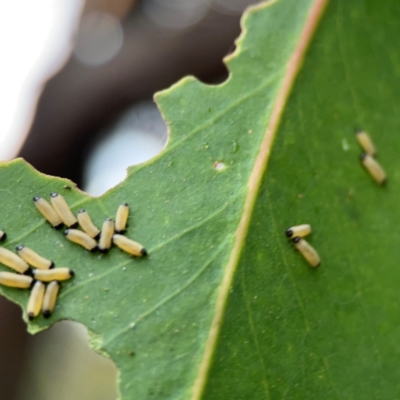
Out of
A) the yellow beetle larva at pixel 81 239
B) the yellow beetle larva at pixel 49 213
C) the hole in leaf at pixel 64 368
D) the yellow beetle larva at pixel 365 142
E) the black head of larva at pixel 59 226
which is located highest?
the yellow beetle larva at pixel 49 213

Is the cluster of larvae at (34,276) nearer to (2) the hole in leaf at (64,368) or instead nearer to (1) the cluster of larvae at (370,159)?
(1) the cluster of larvae at (370,159)

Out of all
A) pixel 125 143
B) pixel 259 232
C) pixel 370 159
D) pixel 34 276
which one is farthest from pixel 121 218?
pixel 125 143

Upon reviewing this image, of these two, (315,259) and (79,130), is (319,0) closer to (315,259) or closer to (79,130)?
(315,259)

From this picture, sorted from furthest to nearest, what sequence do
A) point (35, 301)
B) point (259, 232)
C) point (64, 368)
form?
point (64, 368)
point (259, 232)
point (35, 301)

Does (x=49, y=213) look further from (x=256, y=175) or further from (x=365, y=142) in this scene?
(x=365, y=142)

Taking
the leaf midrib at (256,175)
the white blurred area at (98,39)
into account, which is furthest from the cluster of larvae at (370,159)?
the white blurred area at (98,39)

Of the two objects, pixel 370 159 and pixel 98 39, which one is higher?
pixel 98 39

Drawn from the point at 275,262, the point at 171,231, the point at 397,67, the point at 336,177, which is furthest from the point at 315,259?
the point at 397,67
